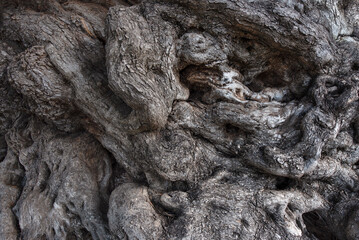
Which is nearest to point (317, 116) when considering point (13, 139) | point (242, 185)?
point (242, 185)

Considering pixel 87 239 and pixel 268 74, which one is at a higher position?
pixel 268 74

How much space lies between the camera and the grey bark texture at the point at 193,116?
327cm

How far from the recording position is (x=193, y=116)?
12.3ft

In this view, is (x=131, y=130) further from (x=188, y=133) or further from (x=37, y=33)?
(x=37, y=33)

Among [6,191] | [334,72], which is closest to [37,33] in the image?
[6,191]

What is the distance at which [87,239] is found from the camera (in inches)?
154

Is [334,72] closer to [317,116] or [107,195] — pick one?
[317,116]

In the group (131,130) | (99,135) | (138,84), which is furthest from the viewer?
(99,135)

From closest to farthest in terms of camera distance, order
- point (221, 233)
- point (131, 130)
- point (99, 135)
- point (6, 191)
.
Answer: point (221, 233) → point (131, 130) → point (99, 135) → point (6, 191)

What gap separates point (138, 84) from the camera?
3.32 m

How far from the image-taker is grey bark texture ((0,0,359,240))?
10.7 ft

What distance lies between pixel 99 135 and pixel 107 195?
98 cm

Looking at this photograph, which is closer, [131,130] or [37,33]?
[131,130]

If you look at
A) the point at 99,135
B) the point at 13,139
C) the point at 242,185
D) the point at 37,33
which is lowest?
the point at 13,139
